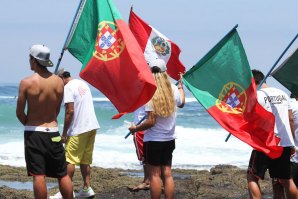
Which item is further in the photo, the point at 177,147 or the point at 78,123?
the point at 177,147

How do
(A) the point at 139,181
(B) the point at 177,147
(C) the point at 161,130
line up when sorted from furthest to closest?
(B) the point at 177,147, (A) the point at 139,181, (C) the point at 161,130

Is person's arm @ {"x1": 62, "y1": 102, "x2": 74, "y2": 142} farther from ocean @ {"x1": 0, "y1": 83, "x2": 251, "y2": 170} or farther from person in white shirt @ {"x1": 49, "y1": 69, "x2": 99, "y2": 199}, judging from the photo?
ocean @ {"x1": 0, "y1": 83, "x2": 251, "y2": 170}

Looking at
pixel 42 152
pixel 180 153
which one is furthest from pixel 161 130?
pixel 180 153

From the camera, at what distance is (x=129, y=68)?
9852 mm

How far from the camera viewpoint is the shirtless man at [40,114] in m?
8.80

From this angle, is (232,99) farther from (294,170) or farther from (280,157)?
(294,170)

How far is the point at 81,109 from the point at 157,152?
1637mm

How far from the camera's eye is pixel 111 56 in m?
10.0

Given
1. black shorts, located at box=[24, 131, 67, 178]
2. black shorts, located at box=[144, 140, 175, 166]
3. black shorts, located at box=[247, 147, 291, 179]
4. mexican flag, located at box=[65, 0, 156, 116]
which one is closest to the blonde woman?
black shorts, located at box=[144, 140, 175, 166]

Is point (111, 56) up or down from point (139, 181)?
up

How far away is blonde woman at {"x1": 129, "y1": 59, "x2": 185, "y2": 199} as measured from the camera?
376 inches

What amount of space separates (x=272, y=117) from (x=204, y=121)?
31.0m

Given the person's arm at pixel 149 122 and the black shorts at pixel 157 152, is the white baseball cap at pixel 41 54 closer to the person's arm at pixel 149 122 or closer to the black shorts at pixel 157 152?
the person's arm at pixel 149 122

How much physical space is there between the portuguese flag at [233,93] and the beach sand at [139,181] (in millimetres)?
2071
